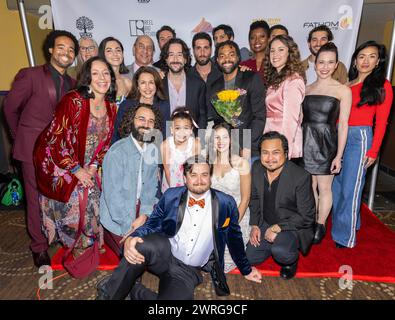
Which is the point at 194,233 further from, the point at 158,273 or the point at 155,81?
the point at 155,81

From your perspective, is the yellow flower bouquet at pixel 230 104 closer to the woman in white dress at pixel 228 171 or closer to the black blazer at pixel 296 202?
the woman in white dress at pixel 228 171

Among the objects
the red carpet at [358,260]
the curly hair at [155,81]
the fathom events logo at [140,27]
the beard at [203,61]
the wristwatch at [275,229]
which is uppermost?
the fathom events logo at [140,27]

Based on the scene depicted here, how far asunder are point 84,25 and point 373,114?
4286 mm

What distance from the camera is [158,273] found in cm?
268

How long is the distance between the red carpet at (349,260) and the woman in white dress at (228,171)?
785 mm

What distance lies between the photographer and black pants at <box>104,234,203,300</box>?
2.45m

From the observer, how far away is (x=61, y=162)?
2947mm

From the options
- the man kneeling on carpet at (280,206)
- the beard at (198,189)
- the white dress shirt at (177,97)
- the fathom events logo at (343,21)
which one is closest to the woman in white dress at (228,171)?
the man kneeling on carpet at (280,206)

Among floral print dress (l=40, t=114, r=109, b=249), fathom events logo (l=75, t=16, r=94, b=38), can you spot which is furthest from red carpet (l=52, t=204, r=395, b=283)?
fathom events logo (l=75, t=16, r=94, b=38)

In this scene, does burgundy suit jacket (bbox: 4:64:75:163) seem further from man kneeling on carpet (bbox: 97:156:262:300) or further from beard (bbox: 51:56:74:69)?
man kneeling on carpet (bbox: 97:156:262:300)

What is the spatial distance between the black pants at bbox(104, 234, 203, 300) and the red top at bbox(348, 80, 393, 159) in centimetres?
234

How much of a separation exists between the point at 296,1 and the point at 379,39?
330 centimetres

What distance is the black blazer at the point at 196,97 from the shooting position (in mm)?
3594
